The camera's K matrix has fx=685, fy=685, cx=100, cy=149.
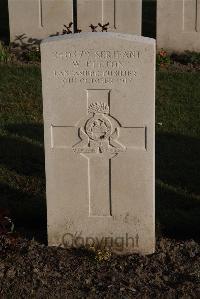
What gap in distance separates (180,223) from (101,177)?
0.97 metres

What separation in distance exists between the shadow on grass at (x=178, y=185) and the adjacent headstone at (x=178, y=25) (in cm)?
400

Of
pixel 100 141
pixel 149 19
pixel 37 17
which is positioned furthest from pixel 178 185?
pixel 149 19

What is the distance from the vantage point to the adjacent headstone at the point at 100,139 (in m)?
5.12

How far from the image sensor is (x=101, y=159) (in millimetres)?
5414

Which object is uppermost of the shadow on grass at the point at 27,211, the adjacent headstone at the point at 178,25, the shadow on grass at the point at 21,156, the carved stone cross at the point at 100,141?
the adjacent headstone at the point at 178,25

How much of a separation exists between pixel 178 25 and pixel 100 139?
7.20m

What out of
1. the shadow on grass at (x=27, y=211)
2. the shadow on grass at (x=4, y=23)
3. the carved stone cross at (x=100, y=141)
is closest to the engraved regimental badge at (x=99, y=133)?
the carved stone cross at (x=100, y=141)

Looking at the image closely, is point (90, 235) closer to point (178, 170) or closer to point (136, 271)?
point (136, 271)

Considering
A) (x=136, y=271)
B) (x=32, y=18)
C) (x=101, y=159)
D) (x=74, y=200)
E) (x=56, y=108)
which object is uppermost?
(x=32, y=18)

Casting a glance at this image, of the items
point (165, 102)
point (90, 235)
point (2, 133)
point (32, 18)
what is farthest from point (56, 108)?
point (32, 18)

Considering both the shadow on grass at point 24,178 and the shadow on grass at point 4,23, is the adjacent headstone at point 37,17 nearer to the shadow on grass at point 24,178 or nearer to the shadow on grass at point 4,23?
the shadow on grass at point 4,23

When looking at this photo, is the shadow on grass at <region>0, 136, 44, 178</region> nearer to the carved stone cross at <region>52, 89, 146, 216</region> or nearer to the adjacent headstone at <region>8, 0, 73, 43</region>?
the carved stone cross at <region>52, 89, 146, 216</region>

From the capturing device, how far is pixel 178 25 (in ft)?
39.7

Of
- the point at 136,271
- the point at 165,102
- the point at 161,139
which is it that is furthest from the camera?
the point at 165,102
